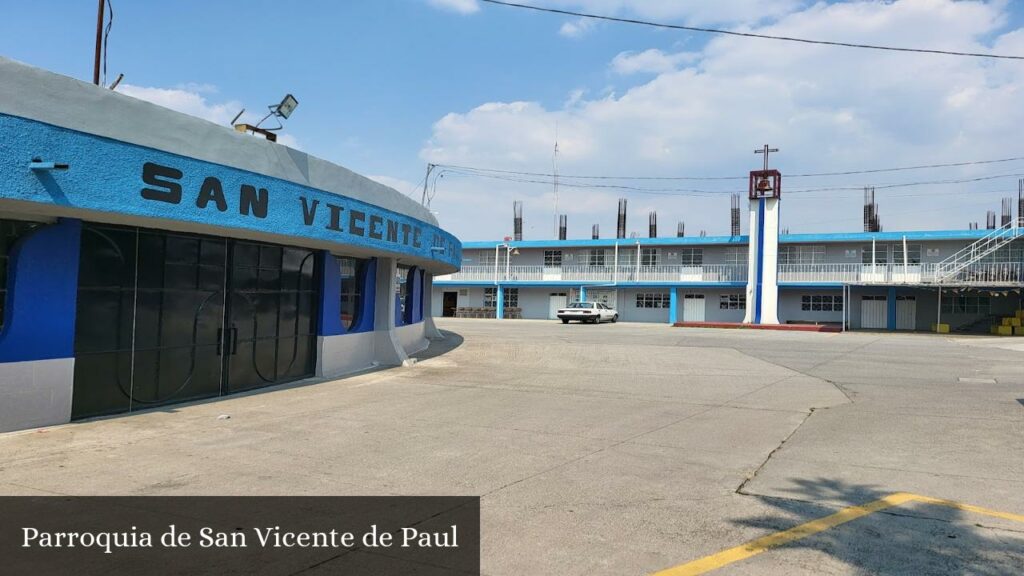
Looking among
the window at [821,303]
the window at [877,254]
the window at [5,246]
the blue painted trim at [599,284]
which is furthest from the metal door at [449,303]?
the window at [5,246]

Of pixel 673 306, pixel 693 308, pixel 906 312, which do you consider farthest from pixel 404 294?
pixel 906 312

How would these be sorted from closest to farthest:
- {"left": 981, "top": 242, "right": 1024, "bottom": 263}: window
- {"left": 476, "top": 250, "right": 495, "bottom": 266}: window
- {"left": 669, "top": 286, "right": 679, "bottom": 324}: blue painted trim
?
{"left": 981, "top": 242, "right": 1024, "bottom": 263}: window < {"left": 669, "top": 286, "right": 679, "bottom": 324}: blue painted trim < {"left": 476, "top": 250, "right": 495, "bottom": 266}: window

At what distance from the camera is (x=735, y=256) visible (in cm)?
4678

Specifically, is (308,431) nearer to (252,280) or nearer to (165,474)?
(165,474)

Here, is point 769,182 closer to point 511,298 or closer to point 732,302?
point 732,302

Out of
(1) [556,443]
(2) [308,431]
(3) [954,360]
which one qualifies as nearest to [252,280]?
(2) [308,431]

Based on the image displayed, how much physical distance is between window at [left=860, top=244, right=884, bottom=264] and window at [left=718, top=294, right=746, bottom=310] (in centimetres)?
794

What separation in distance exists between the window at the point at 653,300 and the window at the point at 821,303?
9319mm

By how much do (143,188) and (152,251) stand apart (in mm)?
2019

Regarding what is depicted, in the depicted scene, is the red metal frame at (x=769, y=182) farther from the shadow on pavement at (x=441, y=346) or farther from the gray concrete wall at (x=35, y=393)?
the gray concrete wall at (x=35, y=393)

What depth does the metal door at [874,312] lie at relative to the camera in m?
41.6

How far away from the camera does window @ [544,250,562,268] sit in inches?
2082

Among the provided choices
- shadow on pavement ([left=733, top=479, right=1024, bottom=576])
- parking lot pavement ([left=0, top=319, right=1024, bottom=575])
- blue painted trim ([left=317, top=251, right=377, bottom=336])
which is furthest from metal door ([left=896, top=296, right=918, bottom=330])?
shadow on pavement ([left=733, top=479, right=1024, bottom=576])

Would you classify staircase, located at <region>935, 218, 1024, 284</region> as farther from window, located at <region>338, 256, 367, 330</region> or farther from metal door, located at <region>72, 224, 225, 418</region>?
metal door, located at <region>72, 224, 225, 418</region>
